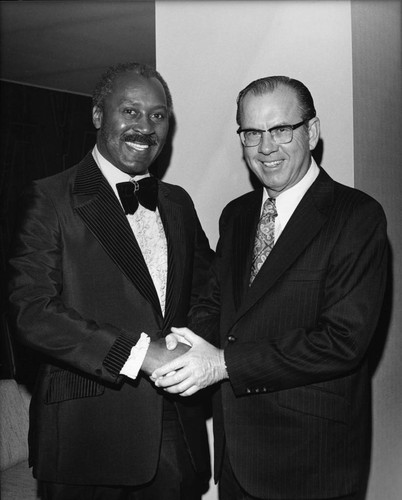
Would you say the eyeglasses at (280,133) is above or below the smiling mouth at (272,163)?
above

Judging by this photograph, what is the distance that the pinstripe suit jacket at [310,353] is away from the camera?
1.91 meters

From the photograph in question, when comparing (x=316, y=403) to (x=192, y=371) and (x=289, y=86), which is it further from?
(x=289, y=86)

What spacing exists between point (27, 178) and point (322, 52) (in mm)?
5676

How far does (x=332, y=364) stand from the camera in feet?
6.26

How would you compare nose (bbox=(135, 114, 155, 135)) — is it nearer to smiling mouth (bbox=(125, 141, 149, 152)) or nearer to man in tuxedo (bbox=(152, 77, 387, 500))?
smiling mouth (bbox=(125, 141, 149, 152))

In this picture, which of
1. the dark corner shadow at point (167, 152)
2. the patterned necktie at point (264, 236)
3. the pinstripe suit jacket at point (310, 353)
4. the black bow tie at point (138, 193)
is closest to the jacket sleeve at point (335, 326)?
the pinstripe suit jacket at point (310, 353)

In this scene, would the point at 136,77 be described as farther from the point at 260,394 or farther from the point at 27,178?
the point at 27,178

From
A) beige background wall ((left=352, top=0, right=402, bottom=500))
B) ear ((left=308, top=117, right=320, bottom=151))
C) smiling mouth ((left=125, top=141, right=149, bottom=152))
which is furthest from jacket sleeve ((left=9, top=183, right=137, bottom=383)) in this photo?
beige background wall ((left=352, top=0, right=402, bottom=500))

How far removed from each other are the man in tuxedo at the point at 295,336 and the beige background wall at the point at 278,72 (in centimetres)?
50

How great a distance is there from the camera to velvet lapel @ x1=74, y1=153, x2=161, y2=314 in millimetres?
2113

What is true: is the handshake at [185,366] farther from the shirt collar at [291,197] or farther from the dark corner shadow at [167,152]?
the dark corner shadow at [167,152]

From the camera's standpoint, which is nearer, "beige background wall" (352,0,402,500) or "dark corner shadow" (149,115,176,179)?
"beige background wall" (352,0,402,500)

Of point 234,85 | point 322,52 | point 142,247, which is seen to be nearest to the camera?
point 142,247


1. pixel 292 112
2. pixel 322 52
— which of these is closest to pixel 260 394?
pixel 292 112
